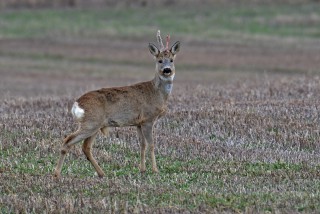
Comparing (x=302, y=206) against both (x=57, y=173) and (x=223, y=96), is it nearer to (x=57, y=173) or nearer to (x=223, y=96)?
(x=57, y=173)

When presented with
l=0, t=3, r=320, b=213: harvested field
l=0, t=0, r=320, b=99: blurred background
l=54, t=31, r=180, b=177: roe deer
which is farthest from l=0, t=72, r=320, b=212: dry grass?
l=0, t=0, r=320, b=99: blurred background

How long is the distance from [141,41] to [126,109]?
25701mm

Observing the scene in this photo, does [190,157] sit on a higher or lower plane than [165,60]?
lower

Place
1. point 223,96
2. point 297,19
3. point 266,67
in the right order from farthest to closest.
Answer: point 297,19, point 266,67, point 223,96

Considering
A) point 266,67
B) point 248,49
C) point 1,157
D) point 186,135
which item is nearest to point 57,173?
point 1,157

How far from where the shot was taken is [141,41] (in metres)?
37.2

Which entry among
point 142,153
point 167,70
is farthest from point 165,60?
point 142,153

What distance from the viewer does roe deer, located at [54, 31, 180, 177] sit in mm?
11195

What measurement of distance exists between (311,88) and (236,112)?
4.05 m

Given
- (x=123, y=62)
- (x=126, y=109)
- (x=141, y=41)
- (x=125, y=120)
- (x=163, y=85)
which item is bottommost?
(x=123, y=62)

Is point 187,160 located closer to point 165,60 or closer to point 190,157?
point 190,157

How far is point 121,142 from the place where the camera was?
13.3 m

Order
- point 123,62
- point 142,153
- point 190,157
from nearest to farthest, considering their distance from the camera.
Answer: point 142,153
point 190,157
point 123,62

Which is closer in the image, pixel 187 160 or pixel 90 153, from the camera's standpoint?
pixel 90 153
